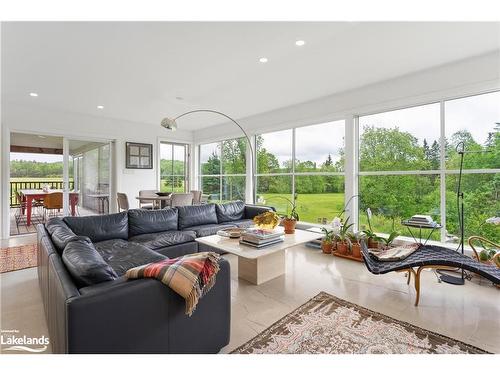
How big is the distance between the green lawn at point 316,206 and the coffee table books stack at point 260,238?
7.36 ft

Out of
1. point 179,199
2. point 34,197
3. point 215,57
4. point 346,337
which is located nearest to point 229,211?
point 179,199

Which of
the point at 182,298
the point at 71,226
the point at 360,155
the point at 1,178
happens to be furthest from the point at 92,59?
the point at 360,155

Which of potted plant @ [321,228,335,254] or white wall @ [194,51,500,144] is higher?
white wall @ [194,51,500,144]

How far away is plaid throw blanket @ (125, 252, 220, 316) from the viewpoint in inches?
55.2

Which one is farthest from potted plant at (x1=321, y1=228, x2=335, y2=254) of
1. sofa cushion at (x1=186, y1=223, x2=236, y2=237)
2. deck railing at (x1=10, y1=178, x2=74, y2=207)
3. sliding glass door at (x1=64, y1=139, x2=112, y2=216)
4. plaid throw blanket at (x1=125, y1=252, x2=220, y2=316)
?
deck railing at (x1=10, y1=178, x2=74, y2=207)

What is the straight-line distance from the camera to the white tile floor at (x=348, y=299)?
6.73ft

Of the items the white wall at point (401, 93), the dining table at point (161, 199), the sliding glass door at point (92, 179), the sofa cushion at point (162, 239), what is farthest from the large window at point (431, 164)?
the sliding glass door at point (92, 179)

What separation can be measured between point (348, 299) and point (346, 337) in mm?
658

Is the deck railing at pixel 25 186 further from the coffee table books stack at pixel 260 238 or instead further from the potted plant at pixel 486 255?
the potted plant at pixel 486 255

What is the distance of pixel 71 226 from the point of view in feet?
10.0

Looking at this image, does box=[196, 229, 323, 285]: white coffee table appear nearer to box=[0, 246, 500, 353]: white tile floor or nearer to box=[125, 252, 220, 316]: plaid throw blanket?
box=[0, 246, 500, 353]: white tile floor

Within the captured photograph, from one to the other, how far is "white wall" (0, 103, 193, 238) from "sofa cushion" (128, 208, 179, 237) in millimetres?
3407

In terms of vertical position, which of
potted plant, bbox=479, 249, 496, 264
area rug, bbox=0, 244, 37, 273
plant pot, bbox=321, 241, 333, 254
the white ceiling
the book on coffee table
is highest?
the white ceiling

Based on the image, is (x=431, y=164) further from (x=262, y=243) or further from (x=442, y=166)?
(x=262, y=243)
